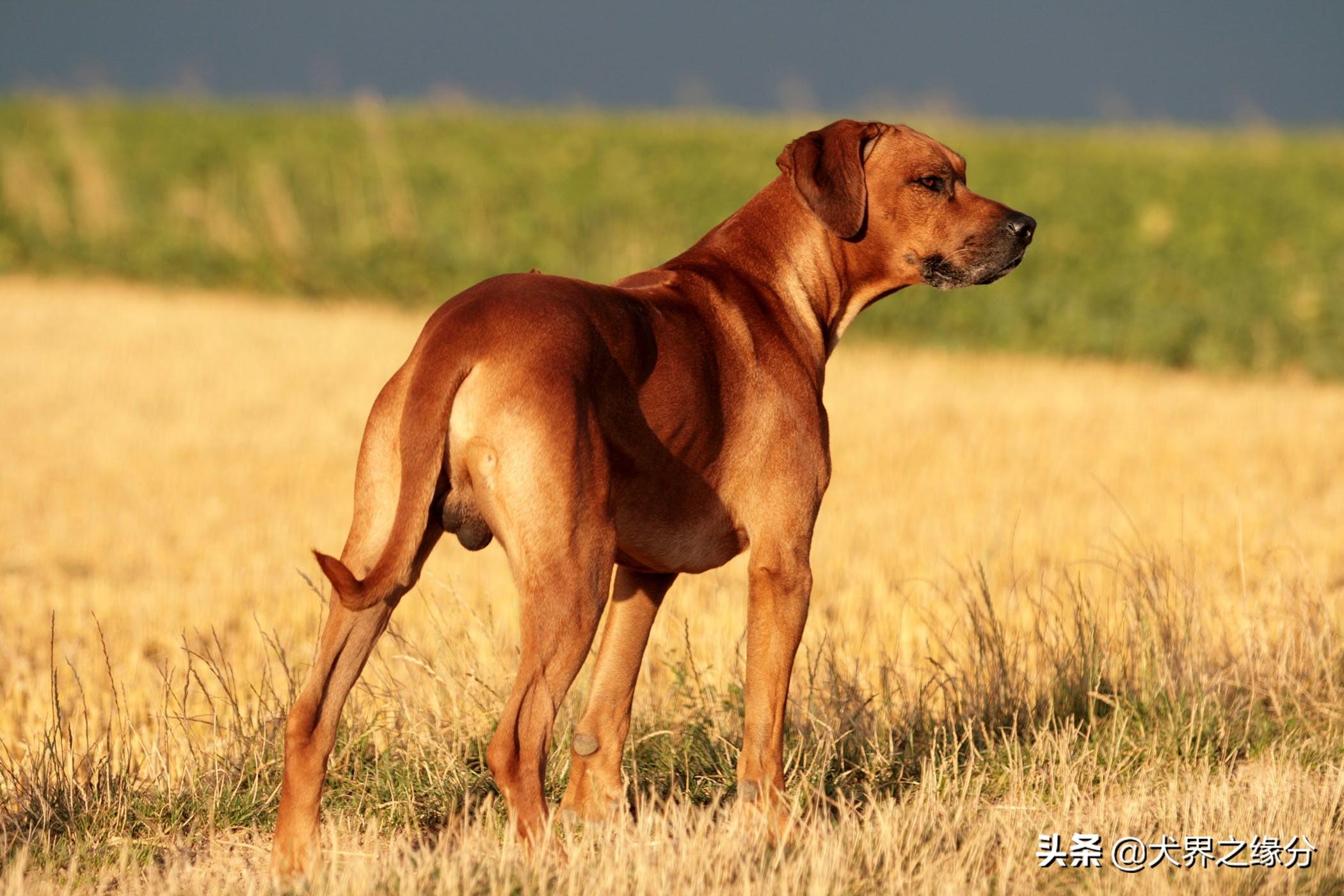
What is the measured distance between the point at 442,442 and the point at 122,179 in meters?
25.7

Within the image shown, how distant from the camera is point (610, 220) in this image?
2394 centimetres

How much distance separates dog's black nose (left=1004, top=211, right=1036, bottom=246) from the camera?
5113 millimetres

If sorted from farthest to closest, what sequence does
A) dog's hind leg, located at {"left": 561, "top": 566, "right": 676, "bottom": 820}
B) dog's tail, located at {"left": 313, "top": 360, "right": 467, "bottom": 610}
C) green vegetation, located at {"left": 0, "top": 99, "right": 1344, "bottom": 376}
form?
1. green vegetation, located at {"left": 0, "top": 99, "right": 1344, "bottom": 376}
2. dog's hind leg, located at {"left": 561, "top": 566, "right": 676, "bottom": 820}
3. dog's tail, located at {"left": 313, "top": 360, "right": 467, "bottom": 610}

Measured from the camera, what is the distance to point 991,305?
19688 mm

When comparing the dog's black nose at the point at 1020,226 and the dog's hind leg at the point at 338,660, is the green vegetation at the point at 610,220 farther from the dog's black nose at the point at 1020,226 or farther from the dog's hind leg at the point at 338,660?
the dog's hind leg at the point at 338,660

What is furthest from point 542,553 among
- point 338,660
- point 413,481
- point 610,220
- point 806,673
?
point 610,220

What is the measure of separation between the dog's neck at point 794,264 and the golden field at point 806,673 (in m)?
1.37

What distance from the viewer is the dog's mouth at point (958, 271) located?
510cm

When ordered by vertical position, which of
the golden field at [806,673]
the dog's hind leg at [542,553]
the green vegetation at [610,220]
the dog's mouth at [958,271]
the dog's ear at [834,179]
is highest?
the green vegetation at [610,220]

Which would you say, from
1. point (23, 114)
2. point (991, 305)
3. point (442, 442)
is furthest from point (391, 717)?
point (23, 114)

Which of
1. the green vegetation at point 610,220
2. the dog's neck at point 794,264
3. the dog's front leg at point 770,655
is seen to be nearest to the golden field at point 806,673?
the dog's front leg at point 770,655

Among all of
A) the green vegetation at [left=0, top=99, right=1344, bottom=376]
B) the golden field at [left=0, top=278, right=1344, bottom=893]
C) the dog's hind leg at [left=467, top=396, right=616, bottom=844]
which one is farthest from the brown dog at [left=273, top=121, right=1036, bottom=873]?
the green vegetation at [left=0, top=99, right=1344, bottom=376]

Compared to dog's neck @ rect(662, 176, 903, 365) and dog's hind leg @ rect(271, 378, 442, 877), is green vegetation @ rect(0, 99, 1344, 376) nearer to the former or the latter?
dog's neck @ rect(662, 176, 903, 365)

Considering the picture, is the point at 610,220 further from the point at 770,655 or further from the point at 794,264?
the point at 770,655
